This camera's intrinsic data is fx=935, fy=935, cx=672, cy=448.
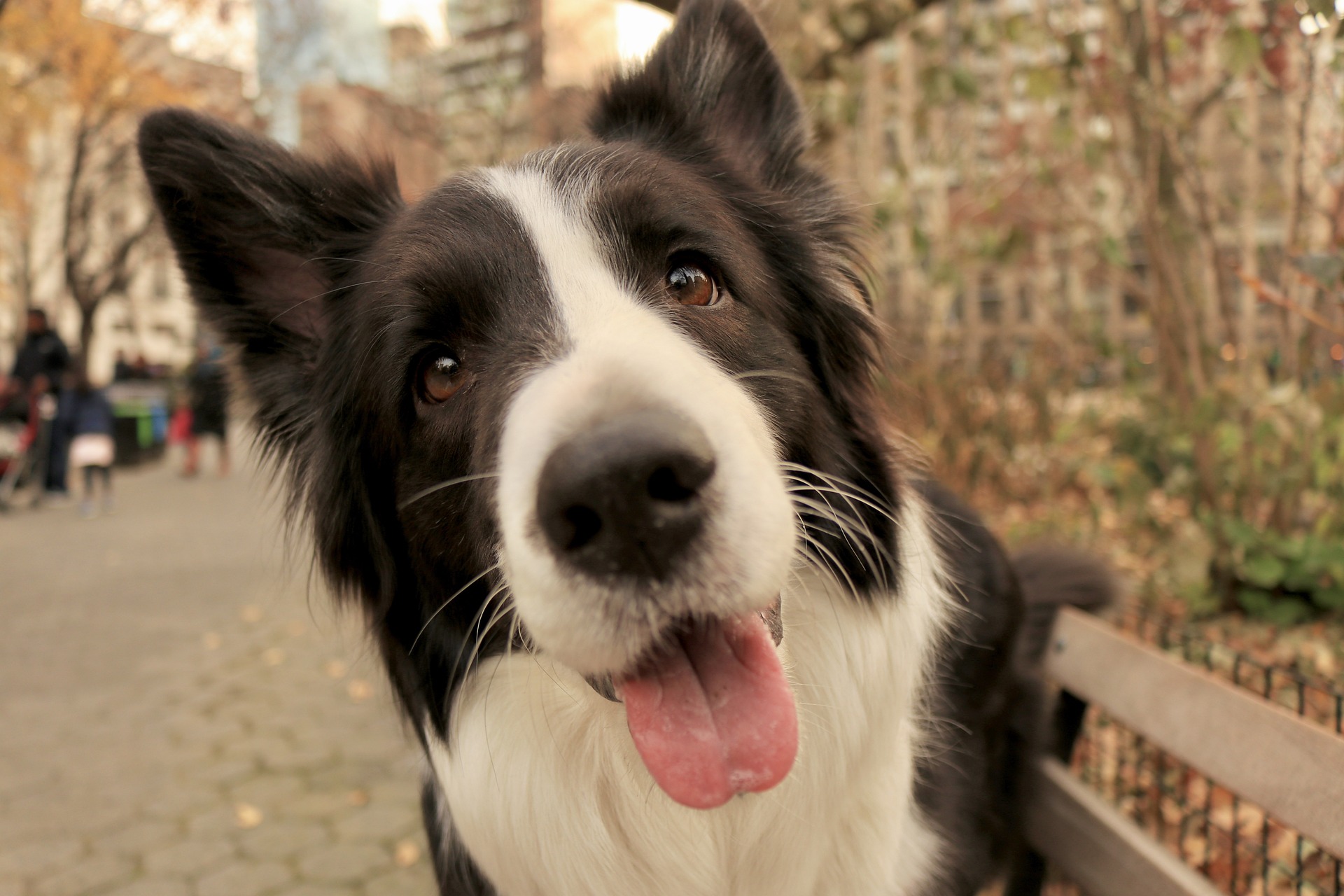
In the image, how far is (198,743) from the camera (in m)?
4.96

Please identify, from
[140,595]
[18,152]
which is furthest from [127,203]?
[140,595]

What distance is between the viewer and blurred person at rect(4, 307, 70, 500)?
39.4 ft

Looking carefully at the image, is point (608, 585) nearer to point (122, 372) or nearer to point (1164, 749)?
point (1164, 749)

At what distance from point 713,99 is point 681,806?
5.91 ft

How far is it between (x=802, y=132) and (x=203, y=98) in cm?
1970

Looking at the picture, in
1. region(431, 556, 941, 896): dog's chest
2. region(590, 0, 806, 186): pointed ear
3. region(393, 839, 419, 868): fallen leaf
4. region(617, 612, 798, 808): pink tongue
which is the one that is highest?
region(590, 0, 806, 186): pointed ear

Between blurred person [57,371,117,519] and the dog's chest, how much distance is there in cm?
1181

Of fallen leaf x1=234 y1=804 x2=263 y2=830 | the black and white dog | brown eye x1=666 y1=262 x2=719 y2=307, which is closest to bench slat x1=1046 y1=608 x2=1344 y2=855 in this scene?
the black and white dog

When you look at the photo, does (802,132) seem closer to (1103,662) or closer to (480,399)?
(480,399)

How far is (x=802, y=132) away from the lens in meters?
2.60

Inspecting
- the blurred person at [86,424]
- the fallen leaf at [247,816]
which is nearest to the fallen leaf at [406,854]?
the fallen leaf at [247,816]

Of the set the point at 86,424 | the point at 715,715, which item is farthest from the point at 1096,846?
the point at 86,424

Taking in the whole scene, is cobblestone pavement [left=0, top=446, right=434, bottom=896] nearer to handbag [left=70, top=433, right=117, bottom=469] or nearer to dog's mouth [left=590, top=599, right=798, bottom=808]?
dog's mouth [left=590, top=599, right=798, bottom=808]

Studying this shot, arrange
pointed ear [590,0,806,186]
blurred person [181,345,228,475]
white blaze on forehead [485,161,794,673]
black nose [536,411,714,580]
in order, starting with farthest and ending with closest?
blurred person [181,345,228,475] < pointed ear [590,0,806,186] < white blaze on forehead [485,161,794,673] < black nose [536,411,714,580]
